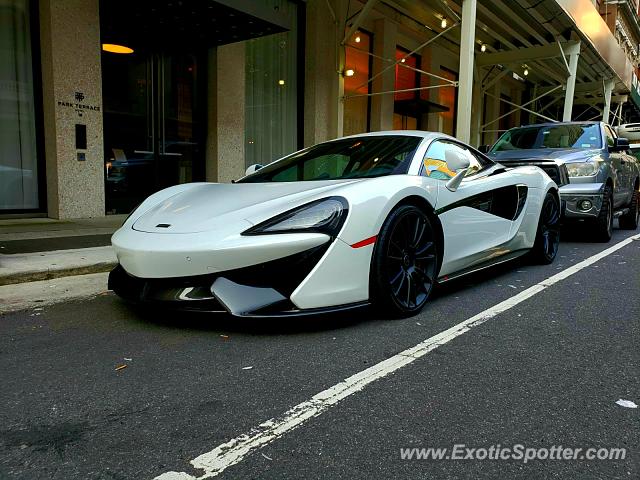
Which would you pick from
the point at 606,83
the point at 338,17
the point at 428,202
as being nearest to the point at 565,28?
the point at 338,17

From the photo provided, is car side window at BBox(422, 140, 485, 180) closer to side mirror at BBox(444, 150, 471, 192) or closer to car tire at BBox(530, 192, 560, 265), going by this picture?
side mirror at BBox(444, 150, 471, 192)

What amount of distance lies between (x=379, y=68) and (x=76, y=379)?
1319 cm

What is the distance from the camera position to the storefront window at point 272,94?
11438 millimetres

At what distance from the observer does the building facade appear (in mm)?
8000

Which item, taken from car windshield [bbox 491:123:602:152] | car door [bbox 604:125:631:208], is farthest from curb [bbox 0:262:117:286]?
car door [bbox 604:125:631:208]

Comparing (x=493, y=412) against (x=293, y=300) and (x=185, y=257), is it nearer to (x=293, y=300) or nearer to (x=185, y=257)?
(x=293, y=300)

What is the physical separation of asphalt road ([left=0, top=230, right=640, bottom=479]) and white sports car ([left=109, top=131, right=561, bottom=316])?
0.28 m

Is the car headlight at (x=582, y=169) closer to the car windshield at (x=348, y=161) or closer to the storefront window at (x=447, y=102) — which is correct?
the car windshield at (x=348, y=161)

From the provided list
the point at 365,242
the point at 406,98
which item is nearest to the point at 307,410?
the point at 365,242

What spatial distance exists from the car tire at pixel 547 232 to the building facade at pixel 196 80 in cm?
355

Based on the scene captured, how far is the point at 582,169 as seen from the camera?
7301mm

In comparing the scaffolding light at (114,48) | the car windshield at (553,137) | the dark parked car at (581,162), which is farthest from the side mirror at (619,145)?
the scaffolding light at (114,48)

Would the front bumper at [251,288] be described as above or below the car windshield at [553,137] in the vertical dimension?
below

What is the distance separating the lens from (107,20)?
881 centimetres
